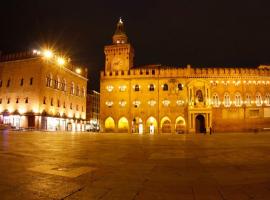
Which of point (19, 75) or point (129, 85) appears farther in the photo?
point (129, 85)

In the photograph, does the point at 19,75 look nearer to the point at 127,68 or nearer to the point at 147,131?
the point at 127,68

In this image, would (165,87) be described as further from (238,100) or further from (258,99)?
(258,99)

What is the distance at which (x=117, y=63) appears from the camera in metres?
54.0

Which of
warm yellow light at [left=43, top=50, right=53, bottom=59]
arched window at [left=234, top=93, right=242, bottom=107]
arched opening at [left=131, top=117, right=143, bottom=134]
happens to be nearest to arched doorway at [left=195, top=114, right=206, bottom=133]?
arched window at [left=234, top=93, right=242, bottom=107]

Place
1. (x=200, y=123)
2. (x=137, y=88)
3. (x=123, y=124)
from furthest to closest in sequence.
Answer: (x=137, y=88), (x=123, y=124), (x=200, y=123)

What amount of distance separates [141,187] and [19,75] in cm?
4778

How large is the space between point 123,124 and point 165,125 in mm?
7794

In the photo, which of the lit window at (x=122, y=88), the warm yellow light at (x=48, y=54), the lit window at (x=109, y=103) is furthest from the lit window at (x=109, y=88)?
the warm yellow light at (x=48, y=54)

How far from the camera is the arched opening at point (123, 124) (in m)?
49.5

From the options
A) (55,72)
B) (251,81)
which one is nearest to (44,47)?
(55,72)

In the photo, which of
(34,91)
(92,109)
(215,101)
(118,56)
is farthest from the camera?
(92,109)

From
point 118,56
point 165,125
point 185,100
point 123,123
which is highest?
point 118,56

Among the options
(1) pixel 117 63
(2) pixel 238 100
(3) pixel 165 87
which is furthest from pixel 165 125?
(1) pixel 117 63

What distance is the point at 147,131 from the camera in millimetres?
48219
